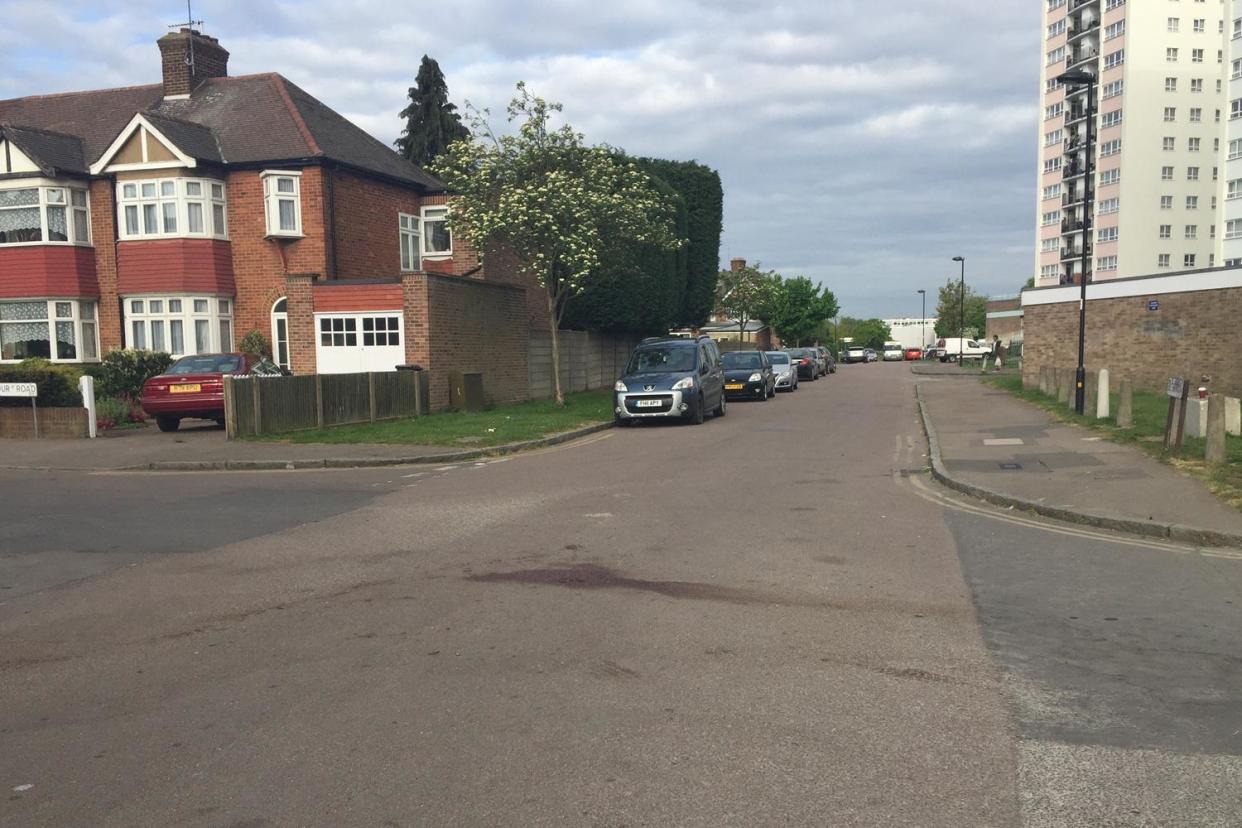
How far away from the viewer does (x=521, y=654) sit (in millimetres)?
5441

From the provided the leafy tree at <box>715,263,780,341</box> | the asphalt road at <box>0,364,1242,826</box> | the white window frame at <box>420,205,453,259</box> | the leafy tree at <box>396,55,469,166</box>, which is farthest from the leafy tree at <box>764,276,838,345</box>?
the asphalt road at <box>0,364,1242,826</box>

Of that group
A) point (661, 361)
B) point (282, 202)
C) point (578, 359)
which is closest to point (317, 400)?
point (661, 361)

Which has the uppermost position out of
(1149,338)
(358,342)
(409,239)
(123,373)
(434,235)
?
(434,235)

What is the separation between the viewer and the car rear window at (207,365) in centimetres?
1941

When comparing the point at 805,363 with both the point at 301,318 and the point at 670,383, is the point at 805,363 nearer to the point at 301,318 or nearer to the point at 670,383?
the point at 670,383

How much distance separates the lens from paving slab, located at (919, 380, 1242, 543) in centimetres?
932

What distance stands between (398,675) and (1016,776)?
2995mm

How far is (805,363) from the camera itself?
45.3m

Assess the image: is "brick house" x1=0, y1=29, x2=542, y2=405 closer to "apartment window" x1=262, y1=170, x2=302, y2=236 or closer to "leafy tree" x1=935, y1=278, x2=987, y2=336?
"apartment window" x1=262, y1=170, x2=302, y2=236

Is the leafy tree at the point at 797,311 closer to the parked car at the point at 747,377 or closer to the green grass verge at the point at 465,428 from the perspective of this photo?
the parked car at the point at 747,377

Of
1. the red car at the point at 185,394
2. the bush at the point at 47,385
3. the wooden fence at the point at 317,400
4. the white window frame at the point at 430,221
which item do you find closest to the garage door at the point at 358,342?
Answer: the wooden fence at the point at 317,400

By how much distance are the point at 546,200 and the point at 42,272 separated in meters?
15.4

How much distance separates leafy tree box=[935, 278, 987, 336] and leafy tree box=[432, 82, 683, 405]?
92.7 meters

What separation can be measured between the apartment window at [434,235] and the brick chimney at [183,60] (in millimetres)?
8079
